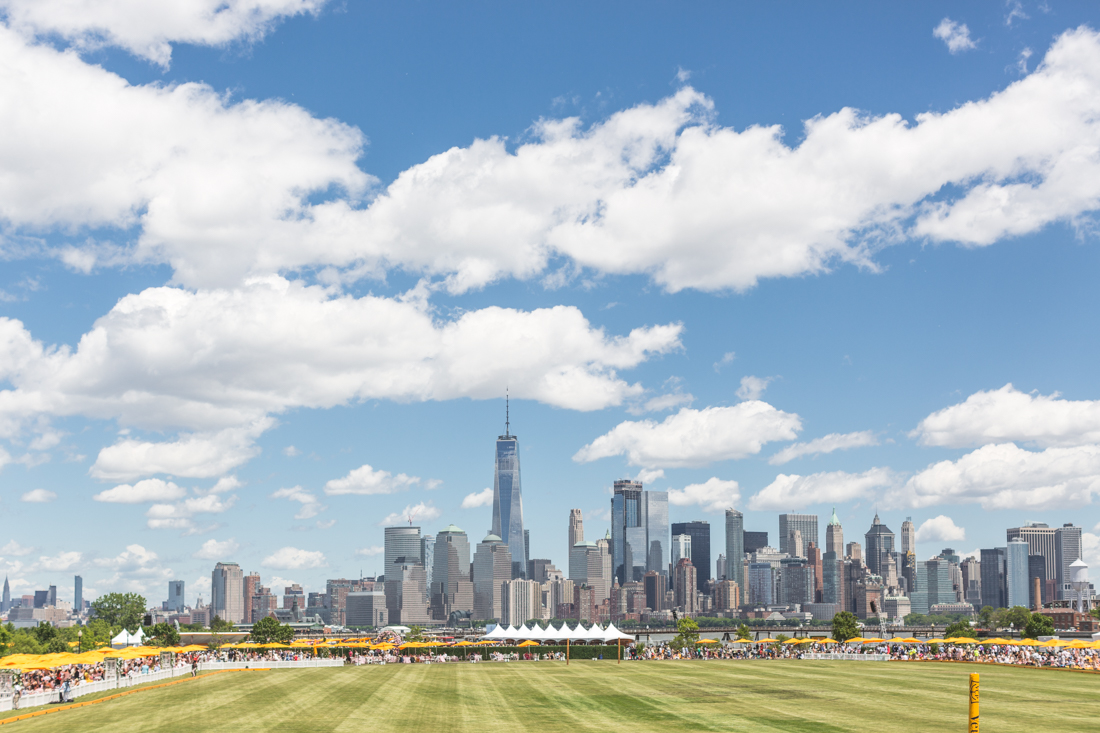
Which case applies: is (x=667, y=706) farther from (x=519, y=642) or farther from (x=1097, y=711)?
(x=519, y=642)

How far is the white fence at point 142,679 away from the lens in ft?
164

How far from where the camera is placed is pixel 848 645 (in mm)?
95375

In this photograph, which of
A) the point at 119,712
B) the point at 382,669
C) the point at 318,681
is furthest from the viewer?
the point at 382,669

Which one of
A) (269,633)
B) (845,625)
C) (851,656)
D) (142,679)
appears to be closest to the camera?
(142,679)

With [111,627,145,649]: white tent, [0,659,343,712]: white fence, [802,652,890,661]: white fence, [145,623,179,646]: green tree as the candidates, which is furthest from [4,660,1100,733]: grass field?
[145,623,179,646]: green tree

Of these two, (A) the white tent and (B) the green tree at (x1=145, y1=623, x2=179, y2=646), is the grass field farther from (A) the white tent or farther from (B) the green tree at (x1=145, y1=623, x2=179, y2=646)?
(B) the green tree at (x1=145, y1=623, x2=179, y2=646)

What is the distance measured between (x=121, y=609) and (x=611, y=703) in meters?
142

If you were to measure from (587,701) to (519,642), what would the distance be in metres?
50.1

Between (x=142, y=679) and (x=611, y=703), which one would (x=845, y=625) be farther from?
(x=611, y=703)

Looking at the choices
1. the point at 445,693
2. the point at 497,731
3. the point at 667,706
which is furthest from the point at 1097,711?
the point at 445,693

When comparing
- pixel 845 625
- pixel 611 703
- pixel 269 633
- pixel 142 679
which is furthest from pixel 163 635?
pixel 611 703

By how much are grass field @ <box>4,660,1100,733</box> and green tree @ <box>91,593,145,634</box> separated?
107 m

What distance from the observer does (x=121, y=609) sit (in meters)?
165

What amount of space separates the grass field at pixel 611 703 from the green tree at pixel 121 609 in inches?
4204
